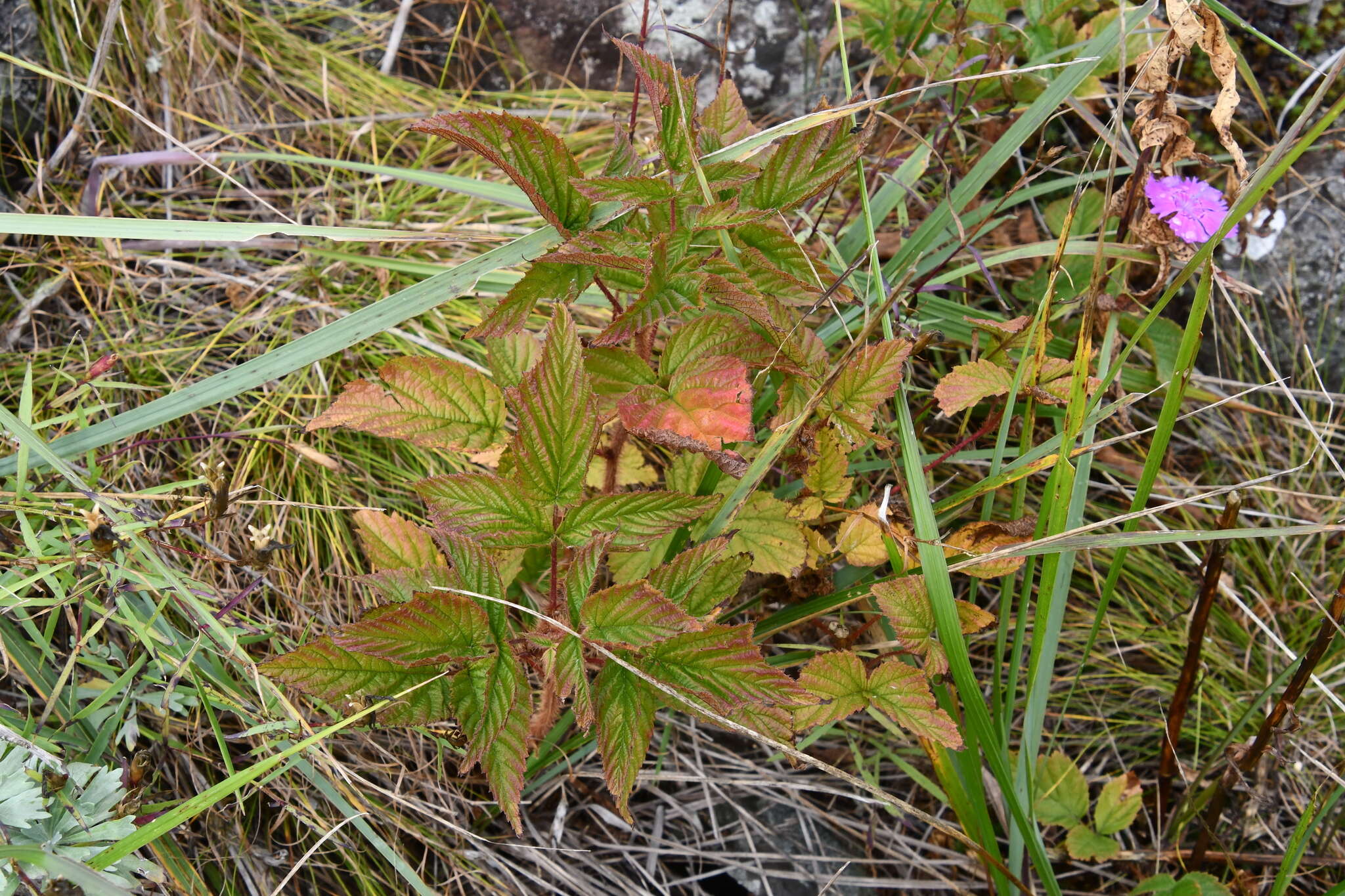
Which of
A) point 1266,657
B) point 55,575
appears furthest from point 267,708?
point 1266,657

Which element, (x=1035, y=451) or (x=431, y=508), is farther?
(x=1035, y=451)

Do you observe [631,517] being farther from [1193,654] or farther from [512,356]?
[1193,654]

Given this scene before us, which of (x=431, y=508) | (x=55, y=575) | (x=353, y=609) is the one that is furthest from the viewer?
(x=353, y=609)

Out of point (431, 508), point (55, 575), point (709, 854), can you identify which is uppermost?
point (431, 508)

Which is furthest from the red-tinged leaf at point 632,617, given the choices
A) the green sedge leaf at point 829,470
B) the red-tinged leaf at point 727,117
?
the red-tinged leaf at point 727,117

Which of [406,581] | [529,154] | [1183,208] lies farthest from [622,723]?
[1183,208]

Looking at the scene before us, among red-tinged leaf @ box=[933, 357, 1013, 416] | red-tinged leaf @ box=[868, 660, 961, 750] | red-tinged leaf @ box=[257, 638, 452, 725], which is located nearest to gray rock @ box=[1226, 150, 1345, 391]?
red-tinged leaf @ box=[933, 357, 1013, 416]

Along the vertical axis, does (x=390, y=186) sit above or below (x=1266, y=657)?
above

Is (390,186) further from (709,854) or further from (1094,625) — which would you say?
(1094,625)

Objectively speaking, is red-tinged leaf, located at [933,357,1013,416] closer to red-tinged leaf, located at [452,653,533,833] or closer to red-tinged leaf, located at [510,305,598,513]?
red-tinged leaf, located at [510,305,598,513]
